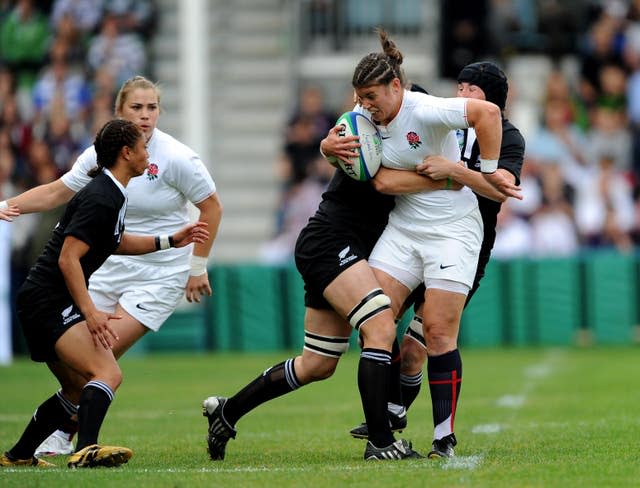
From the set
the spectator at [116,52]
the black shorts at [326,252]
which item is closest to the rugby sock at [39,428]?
the black shorts at [326,252]

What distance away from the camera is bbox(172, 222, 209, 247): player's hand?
749cm

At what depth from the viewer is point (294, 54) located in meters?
22.5

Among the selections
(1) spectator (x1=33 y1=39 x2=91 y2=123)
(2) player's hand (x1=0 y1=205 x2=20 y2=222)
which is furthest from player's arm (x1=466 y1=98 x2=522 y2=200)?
(1) spectator (x1=33 y1=39 x2=91 y2=123)

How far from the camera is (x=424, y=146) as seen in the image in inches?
289

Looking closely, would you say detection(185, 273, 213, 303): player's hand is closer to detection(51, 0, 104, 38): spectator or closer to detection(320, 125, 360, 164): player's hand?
detection(320, 125, 360, 164): player's hand

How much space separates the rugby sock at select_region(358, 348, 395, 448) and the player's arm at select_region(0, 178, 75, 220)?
2038 millimetres

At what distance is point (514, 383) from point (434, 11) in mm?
10038

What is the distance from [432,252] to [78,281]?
1.86 m

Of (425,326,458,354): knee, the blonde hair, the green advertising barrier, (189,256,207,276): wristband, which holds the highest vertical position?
the blonde hair

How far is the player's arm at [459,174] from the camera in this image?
723 cm

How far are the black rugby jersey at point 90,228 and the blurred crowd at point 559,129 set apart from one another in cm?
1147

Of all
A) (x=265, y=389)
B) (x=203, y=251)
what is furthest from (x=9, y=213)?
(x=265, y=389)

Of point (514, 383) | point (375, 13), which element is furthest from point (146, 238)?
point (375, 13)

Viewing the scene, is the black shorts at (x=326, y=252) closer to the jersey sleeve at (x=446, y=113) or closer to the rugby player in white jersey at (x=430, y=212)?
the rugby player in white jersey at (x=430, y=212)
